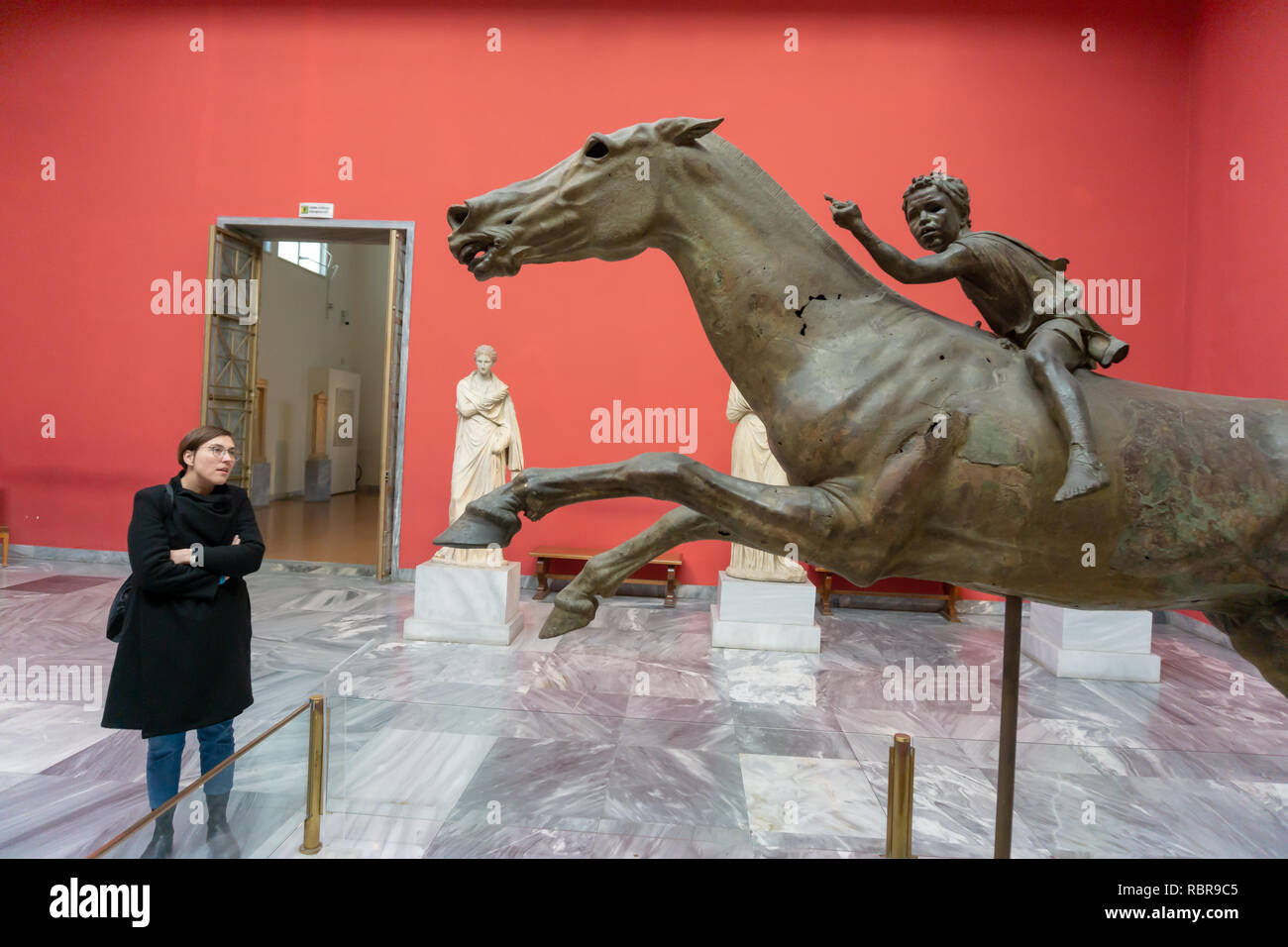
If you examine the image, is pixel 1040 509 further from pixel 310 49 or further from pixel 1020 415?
pixel 310 49

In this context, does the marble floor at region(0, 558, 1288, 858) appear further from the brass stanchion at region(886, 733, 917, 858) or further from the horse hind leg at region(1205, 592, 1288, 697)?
the horse hind leg at region(1205, 592, 1288, 697)

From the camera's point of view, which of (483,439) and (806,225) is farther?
(483,439)

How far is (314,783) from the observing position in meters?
2.57

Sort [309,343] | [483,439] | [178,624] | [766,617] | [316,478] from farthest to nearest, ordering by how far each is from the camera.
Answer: [316,478] → [309,343] → [483,439] → [766,617] → [178,624]

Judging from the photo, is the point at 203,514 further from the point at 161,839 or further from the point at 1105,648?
the point at 1105,648

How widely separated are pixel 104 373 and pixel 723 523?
9.92 m

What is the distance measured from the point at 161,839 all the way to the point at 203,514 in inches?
55.6

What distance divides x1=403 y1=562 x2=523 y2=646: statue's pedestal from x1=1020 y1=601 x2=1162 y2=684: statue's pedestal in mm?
4686

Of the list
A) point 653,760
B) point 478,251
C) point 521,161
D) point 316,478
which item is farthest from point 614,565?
point 316,478

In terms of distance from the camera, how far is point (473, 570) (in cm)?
627

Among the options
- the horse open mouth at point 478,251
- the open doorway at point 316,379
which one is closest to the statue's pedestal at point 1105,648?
the horse open mouth at point 478,251

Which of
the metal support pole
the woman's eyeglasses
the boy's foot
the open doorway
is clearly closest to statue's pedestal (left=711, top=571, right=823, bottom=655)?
the metal support pole

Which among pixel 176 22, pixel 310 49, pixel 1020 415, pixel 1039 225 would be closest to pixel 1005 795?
pixel 1020 415

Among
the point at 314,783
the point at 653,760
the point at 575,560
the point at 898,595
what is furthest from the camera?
the point at 575,560
